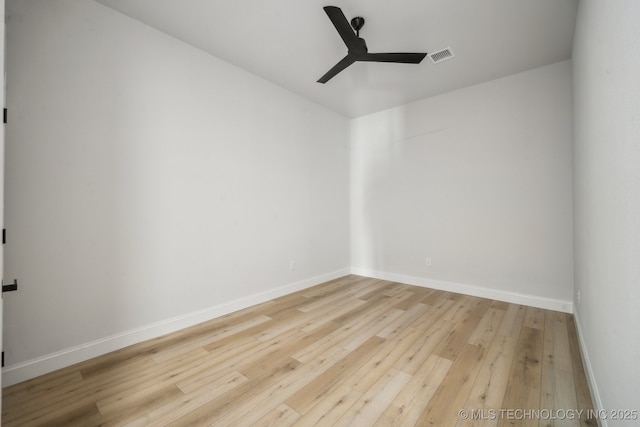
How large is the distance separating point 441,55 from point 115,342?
414 centimetres

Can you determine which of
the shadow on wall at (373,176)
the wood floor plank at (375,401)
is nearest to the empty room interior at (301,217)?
the wood floor plank at (375,401)

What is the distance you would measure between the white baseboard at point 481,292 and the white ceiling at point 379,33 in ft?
8.87

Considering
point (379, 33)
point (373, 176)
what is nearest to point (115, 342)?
point (379, 33)

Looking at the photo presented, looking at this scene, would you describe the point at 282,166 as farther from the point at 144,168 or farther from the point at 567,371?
the point at 567,371

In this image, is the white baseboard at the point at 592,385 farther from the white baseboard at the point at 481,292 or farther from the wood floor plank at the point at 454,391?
the white baseboard at the point at 481,292

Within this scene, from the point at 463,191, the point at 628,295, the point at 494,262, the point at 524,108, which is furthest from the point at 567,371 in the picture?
the point at 524,108

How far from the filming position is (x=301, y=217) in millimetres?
3877

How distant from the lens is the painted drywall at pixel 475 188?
3010 millimetres

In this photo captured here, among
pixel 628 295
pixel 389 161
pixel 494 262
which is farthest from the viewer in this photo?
pixel 389 161

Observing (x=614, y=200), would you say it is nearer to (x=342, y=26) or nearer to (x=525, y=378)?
(x=525, y=378)

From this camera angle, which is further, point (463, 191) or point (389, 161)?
point (389, 161)

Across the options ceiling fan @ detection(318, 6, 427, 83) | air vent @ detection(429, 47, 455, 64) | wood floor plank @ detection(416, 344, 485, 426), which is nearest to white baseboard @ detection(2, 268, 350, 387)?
wood floor plank @ detection(416, 344, 485, 426)

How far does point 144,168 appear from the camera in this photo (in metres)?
2.37

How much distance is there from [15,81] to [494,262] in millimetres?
4862
